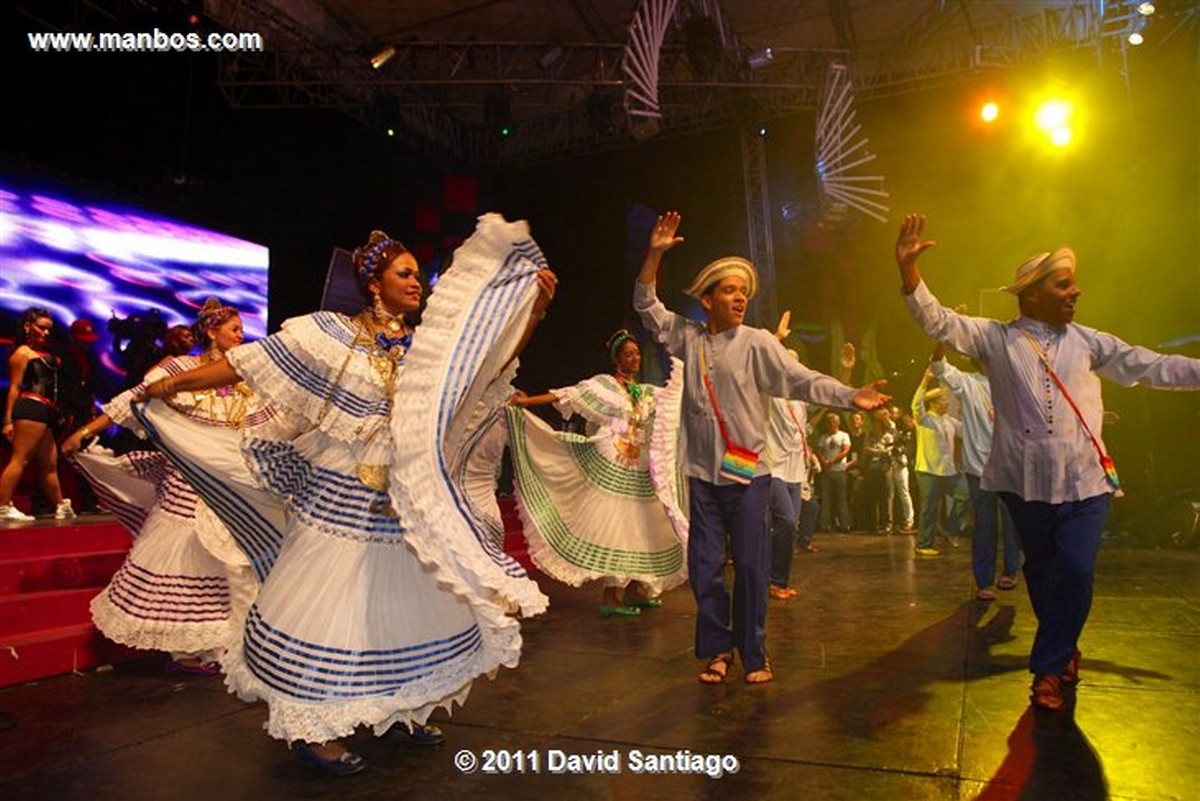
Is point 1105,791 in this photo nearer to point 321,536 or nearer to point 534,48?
point 321,536

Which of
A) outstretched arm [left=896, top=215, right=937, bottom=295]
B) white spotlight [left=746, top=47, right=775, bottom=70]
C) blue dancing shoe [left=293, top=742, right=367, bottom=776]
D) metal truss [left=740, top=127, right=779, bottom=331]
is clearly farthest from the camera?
metal truss [left=740, top=127, right=779, bottom=331]

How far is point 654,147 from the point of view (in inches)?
601

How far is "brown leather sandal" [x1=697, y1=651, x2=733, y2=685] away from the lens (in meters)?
4.19

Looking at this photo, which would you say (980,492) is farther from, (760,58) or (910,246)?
(760,58)

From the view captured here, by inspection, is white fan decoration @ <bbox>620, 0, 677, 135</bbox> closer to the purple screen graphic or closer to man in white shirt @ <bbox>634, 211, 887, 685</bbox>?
man in white shirt @ <bbox>634, 211, 887, 685</bbox>

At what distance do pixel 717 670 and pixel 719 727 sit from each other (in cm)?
79

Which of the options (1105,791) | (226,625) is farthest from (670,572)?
(1105,791)

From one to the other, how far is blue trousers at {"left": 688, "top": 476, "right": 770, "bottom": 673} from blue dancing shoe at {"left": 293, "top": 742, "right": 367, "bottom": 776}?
1.86 metres

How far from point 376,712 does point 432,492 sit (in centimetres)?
68

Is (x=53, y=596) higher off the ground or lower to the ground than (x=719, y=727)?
higher

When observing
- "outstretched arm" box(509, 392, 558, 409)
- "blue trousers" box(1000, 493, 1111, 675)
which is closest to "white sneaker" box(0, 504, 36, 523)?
"outstretched arm" box(509, 392, 558, 409)

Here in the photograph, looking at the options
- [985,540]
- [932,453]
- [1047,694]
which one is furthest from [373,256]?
[932,453]

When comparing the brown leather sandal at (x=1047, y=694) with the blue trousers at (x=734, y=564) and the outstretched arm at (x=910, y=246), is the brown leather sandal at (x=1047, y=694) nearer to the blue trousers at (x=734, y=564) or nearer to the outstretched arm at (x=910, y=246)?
the blue trousers at (x=734, y=564)

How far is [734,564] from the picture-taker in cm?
423
